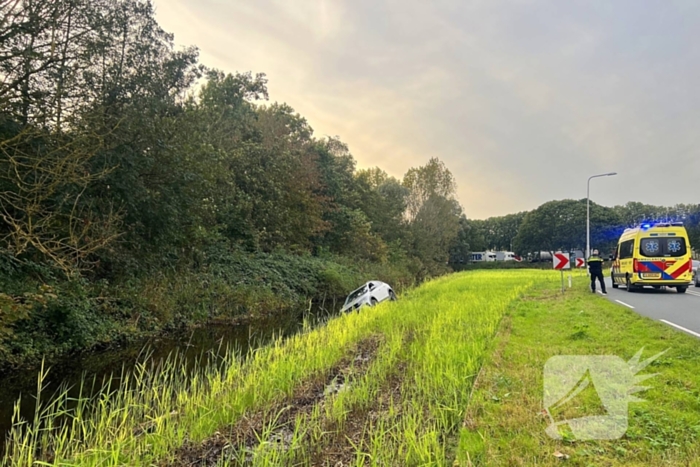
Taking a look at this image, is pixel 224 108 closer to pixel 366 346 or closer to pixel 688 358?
pixel 366 346

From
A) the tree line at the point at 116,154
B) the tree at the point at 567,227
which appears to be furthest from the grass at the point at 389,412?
the tree at the point at 567,227

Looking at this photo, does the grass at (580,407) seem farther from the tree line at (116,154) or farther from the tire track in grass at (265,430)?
the tree line at (116,154)

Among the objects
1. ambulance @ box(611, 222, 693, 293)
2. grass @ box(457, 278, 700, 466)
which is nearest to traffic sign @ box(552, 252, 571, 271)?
ambulance @ box(611, 222, 693, 293)

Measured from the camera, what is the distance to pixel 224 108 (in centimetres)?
2728

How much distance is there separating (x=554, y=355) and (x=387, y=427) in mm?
3607

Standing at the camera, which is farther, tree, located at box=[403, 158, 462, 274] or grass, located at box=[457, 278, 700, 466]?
tree, located at box=[403, 158, 462, 274]

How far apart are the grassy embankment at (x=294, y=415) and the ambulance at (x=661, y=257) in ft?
37.9

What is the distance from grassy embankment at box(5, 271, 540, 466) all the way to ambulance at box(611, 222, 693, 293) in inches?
455

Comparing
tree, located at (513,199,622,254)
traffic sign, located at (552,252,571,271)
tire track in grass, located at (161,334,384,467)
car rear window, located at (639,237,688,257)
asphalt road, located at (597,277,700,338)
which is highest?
tree, located at (513,199,622,254)

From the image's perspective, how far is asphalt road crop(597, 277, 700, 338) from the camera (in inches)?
356

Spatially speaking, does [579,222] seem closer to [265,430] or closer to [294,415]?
[294,415]

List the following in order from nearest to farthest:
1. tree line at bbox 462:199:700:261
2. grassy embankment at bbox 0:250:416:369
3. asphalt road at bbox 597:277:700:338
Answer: grassy embankment at bbox 0:250:416:369, asphalt road at bbox 597:277:700:338, tree line at bbox 462:199:700:261

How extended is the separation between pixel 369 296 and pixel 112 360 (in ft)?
30.0

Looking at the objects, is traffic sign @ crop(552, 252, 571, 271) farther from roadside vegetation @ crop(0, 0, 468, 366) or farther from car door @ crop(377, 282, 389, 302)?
roadside vegetation @ crop(0, 0, 468, 366)
